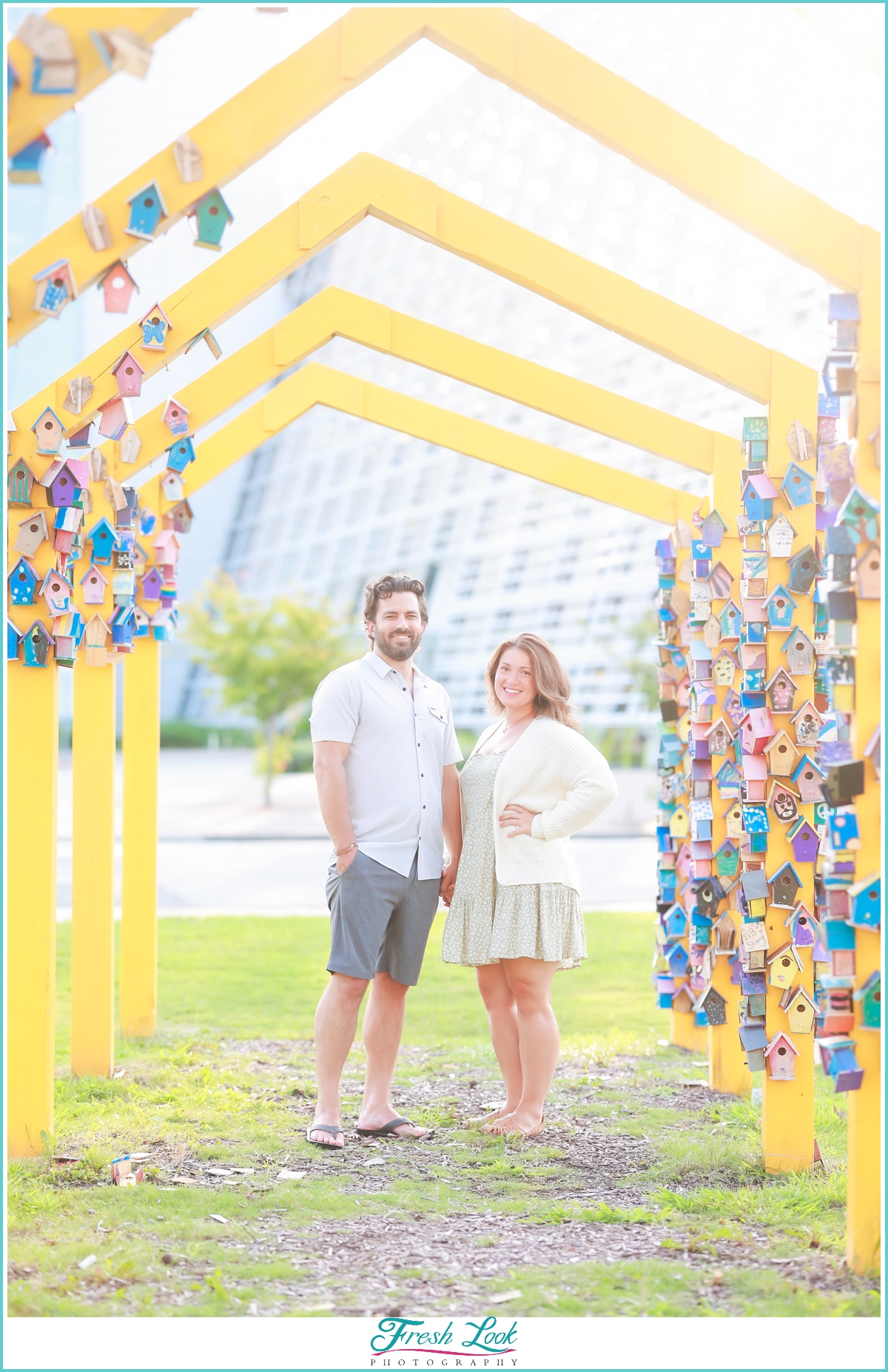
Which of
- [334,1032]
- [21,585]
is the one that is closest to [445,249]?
[21,585]

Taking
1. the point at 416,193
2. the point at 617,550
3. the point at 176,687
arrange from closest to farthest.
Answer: the point at 416,193 < the point at 617,550 < the point at 176,687

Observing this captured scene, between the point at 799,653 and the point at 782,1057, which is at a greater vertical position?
the point at 799,653

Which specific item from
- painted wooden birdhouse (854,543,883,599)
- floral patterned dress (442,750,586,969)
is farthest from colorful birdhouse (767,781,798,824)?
painted wooden birdhouse (854,543,883,599)

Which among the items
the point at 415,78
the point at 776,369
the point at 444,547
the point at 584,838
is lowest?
the point at 584,838

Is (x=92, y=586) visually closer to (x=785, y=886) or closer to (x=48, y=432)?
(x=48, y=432)

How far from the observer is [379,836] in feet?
15.1

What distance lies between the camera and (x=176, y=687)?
38.8m

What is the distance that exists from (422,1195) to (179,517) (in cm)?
346

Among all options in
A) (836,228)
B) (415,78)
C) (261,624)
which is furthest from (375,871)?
(261,624)

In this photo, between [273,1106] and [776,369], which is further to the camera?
[273,1106]

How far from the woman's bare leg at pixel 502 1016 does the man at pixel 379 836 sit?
11.8 inches

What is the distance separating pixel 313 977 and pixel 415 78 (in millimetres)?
5790

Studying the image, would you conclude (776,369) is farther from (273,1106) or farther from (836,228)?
(273,1106)

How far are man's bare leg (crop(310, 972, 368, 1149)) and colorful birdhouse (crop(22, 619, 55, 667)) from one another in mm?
1703
